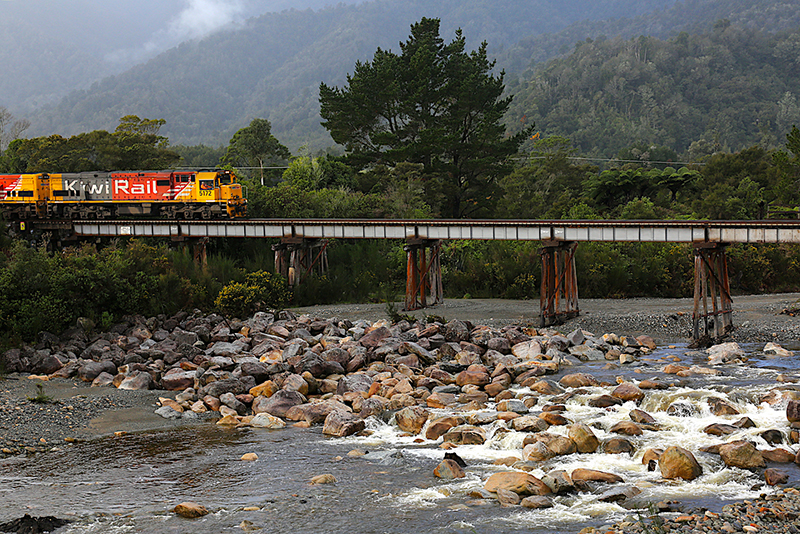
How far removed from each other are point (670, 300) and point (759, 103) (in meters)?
167

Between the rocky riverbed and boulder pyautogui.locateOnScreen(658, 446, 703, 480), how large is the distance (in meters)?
0.03

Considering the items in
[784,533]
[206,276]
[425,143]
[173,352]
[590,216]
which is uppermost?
[425,143]

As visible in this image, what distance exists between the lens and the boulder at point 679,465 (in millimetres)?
17094

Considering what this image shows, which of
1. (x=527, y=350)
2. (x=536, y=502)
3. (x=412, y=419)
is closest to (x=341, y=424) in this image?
(x=412, y=419)

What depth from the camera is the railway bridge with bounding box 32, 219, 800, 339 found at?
3491 cm

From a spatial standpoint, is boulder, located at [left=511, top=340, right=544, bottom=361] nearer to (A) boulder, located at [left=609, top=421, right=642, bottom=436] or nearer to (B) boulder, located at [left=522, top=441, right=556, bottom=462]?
(A) boulder, located at [left=609, top=421, right=642, bottom=436]

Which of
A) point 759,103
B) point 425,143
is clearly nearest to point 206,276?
point 425,143

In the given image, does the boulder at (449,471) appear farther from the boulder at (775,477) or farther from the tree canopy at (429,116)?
the tree canopy at (429,116)

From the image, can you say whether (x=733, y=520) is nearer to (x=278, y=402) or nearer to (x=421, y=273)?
(x=278, y=402)

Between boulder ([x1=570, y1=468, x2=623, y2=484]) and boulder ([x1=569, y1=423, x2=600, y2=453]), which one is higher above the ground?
boulder ([x1=569, y1=423, x2=600, y2=453])

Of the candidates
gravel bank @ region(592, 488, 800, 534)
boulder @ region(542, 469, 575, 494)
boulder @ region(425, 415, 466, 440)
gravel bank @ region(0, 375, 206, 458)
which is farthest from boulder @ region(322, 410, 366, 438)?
gravel bank @ region(592, 488, 800, 534)

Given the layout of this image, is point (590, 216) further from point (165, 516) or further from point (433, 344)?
point (165, 516)

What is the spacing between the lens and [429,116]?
238 ft

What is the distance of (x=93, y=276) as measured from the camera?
3894 centimetres
